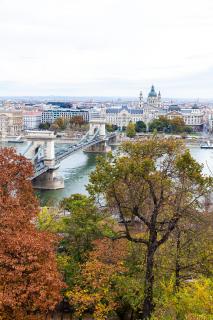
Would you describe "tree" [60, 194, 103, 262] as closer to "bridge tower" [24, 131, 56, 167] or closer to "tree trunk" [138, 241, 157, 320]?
"tree trunk" [138, 241, 157, 320]

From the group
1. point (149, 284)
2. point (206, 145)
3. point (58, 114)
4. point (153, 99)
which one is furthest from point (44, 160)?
point (153, 99)

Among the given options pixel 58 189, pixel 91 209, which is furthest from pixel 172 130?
pixel 91 209

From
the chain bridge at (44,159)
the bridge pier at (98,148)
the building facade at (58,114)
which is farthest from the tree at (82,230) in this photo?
the building facade at (58,114)

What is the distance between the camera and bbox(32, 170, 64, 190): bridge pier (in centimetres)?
3129

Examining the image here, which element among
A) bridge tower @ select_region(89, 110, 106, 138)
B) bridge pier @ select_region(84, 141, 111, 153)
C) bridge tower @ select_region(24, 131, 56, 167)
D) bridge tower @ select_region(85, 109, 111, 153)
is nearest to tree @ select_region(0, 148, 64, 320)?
bridge tower @ select_region(24, 131, 56, 167)

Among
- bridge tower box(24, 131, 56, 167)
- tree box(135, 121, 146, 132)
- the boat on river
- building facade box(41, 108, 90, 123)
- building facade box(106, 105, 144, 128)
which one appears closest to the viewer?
bridge tower box(24, 131, 56, 167)

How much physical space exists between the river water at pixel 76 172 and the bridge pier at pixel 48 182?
56 centimetres

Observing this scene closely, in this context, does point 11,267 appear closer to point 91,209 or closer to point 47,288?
point 47,288

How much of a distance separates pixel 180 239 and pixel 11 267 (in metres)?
3.57

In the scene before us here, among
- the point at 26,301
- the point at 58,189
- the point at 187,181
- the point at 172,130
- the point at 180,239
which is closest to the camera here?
the point at 26,301

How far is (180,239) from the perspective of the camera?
31.9 ft

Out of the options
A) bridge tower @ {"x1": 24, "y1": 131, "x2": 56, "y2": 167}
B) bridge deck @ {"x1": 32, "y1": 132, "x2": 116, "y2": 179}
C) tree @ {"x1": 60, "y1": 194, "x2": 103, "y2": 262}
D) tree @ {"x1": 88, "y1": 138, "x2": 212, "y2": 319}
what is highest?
tree @ {"x1": 88, "y1": 138, "x2": 212, "y2": 319}

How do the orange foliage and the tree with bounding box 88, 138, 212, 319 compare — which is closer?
the tree with bounding box 88, 138, 212, 319

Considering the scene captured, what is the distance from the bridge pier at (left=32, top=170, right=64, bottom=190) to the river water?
556mm
